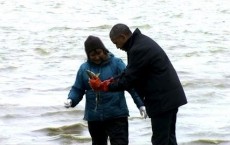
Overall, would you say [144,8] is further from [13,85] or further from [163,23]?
[13,85]

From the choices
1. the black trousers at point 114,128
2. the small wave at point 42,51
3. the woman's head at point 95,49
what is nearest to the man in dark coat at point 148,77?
the woman's head at point 95,49

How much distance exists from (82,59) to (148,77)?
34.3 feet

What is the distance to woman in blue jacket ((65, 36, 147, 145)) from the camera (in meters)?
6.53

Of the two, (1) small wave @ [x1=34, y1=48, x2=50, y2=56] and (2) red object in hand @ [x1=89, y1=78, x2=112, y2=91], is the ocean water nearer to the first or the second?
(1) small wave @ [x1=34, y1=48, x2=50, y2=56]

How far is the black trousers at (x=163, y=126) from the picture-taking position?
20.4 feet

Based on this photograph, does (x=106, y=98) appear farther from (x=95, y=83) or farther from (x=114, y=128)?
(x=95, y=83)

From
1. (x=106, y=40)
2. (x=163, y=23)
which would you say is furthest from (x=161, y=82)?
(x=163, y=23)

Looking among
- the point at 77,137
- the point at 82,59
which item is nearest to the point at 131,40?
the point at 77,137

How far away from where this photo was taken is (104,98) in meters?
6.54

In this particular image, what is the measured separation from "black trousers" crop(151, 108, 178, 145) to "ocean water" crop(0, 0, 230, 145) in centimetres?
236

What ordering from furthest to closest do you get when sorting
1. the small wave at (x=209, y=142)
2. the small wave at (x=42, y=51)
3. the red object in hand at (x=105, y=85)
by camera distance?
the small wave at (x=42, y=51), the small wave at (x=209, y=142), the red object in hand at (x=105, y=85)

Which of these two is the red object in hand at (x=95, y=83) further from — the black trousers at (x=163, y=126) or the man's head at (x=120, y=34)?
the black trousers at (x=163, y=126)

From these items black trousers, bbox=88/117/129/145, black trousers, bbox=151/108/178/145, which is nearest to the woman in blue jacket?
black trousers, bbox=88/117/129/145

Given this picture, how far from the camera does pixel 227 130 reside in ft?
30.2
